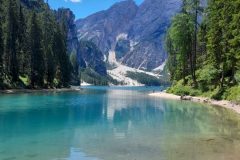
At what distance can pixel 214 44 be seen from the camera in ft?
198

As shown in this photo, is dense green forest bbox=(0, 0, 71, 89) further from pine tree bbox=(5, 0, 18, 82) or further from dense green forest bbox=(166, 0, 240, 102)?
dense green forest bbox=(166, 0, 240, 102)

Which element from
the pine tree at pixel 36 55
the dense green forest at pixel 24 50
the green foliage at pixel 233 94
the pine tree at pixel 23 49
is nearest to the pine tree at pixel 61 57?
the dense green forest at pixel 24 50

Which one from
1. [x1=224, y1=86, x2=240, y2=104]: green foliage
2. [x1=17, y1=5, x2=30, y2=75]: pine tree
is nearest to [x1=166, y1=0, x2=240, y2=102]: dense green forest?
[x1=224, y1=86, x2=240, y2=104]: green foliage

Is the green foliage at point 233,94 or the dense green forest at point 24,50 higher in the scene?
the dense green forest at point 24,50

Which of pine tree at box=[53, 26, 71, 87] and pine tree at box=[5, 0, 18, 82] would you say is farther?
pine tree at box=[53, 26, 71, 87]

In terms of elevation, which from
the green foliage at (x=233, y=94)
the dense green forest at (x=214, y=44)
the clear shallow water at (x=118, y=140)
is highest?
the dense green forest at (x=214, y=44)

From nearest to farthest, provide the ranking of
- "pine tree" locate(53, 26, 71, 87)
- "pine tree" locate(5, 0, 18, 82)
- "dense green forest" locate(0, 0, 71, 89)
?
"pine tree" locate(5, 0, 18, 82) → "dense green forest" locate(0, 0, 71, 89) → "pine tree" locate(53, 26, 71, 87)

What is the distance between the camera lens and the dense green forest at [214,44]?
51938mm

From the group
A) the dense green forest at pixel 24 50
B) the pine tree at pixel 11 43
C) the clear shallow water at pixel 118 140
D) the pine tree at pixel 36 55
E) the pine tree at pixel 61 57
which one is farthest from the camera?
the pine tree at pixel 61 57

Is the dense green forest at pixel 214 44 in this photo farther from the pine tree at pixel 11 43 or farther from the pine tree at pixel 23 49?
the pine tree at pixel 23 49

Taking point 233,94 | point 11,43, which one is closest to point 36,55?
point 11,43

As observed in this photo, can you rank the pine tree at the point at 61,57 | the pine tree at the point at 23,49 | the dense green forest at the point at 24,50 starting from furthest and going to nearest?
1. the pine tree at the point at 61,57
2. the pine tree at the point at 23,49
3. the dense green forest at the point at 24,50

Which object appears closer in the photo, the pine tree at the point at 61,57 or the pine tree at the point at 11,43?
the pine tree at the point at 11,43

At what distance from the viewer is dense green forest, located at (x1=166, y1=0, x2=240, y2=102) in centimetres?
5194
